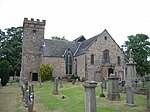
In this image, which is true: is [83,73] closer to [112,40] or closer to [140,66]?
[112,40]

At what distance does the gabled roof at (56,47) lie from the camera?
131 ft

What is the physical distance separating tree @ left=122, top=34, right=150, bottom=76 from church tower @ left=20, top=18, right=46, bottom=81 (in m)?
21.8

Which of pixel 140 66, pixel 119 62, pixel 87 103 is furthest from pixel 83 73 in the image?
pixel 87 103

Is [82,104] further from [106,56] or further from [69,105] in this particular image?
[106,56]

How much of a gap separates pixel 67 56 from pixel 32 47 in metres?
7.68

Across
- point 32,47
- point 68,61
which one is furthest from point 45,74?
point 32,47

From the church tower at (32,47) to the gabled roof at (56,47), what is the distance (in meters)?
2.03

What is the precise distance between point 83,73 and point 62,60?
5.45 metres

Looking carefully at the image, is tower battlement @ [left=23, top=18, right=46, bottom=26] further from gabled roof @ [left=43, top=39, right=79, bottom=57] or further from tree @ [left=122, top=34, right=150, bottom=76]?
tree @ [left=122, top=34, right=150, bottom=76]

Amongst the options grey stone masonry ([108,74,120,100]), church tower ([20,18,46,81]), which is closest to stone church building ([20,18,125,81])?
church tower ([20,18,46,81])

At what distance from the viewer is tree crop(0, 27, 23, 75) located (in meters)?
50.8

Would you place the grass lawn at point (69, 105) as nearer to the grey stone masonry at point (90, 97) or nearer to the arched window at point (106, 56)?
the grey stone masonry at point (90, 97)

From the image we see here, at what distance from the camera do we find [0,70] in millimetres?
32219

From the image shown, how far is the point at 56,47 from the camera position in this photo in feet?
138
